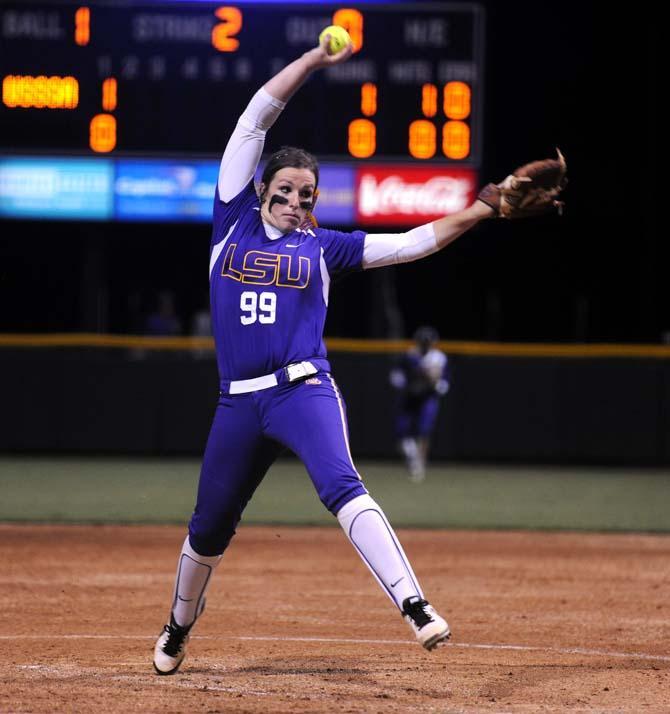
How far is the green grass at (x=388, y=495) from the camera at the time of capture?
10.2 metres

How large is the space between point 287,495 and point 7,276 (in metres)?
16.9

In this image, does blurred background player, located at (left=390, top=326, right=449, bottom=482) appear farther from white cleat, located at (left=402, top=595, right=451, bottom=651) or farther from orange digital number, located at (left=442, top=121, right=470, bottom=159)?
white cleat, located at (left=402, top=595, right=451, bottom=651)

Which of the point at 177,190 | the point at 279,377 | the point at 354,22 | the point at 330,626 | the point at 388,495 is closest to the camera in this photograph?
the point at 279,377

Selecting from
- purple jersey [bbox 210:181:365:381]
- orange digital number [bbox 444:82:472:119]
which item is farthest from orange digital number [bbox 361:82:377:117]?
purple jersey [bbox 210:181:365:381]

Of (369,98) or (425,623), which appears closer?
(425,623)

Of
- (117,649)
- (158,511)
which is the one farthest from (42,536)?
(117,649)

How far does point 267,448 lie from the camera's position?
4.16 metres

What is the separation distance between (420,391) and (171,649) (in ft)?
30.6

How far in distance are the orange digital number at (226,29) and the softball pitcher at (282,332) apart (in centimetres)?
897

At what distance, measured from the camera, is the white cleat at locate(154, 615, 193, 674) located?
14.6 feet

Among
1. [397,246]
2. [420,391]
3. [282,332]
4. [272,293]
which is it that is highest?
[397,246]

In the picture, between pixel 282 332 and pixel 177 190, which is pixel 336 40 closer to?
pixel 282 332

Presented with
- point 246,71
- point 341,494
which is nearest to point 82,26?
point 246,71

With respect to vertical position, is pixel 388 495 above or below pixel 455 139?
below
